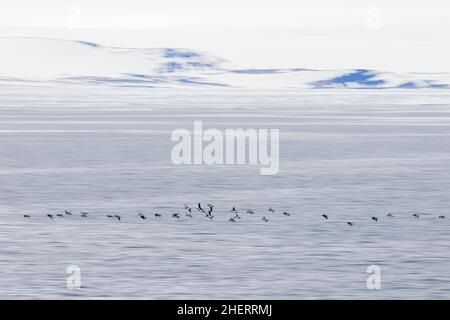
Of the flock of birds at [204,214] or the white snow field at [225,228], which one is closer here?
the white snow field at [225,228]

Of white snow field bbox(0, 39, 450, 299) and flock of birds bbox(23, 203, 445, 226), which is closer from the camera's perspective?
white snow field bbox(0, 39, 450, 299)

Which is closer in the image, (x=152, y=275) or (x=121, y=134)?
(x=152, y=275)

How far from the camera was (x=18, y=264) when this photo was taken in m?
16.8

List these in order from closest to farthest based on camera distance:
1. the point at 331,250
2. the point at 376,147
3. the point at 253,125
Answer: the point at 331,250 < the point at 376,147 < the point at 253,125

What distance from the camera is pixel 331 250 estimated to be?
18.3 metres

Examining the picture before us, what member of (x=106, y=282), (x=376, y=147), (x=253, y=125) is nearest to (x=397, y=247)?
(x=106, y=282)

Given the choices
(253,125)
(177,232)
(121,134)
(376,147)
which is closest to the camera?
(177,232)
